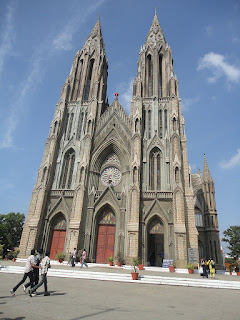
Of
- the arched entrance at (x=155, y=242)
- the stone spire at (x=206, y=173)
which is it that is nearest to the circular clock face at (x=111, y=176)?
the arched entrance at (x=155, y=242)

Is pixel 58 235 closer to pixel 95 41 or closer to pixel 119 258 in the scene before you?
pixel 119 258

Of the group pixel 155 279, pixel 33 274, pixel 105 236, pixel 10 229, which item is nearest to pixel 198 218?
pixel 105 236

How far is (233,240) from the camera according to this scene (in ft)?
108

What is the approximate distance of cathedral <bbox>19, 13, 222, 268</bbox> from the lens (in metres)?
21.0

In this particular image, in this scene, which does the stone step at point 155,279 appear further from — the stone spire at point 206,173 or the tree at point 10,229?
the stone spire at point 206,173

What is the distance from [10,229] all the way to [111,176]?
2059 cm

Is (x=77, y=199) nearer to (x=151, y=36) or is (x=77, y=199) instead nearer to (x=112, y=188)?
(x=112, y=188)

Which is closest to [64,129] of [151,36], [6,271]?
[6,271]

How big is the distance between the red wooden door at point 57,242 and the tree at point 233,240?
81.4 feet

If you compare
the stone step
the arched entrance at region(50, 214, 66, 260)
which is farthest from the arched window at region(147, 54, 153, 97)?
the stone step

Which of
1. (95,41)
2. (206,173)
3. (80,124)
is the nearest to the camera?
(80,124)

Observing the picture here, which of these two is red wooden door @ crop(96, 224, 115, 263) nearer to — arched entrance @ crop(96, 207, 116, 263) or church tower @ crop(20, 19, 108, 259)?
arched entrance @ crop(96, 207, 116, 263)

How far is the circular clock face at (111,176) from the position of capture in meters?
24.9

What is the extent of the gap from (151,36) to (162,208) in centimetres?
2857
